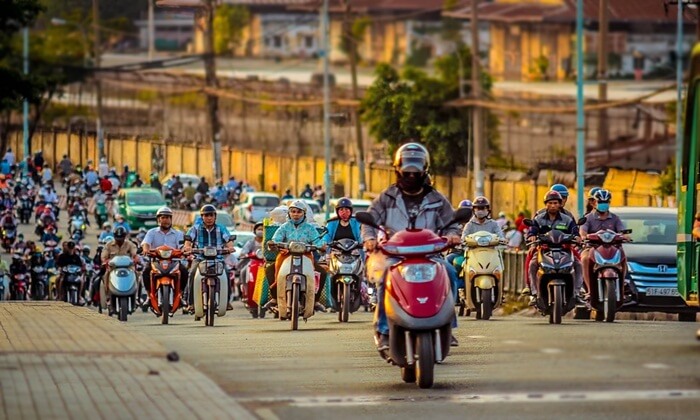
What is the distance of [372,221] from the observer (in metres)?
17.7

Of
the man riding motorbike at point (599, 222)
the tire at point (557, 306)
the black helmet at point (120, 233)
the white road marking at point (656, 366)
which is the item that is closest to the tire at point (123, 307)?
the black helmet at point (120, 233)

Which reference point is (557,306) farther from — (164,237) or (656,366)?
(656,366)

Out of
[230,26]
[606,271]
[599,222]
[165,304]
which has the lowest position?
[165,304]

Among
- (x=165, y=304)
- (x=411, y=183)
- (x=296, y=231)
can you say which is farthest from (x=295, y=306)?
(x=411, y=183)

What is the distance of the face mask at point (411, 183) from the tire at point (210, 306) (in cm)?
1006

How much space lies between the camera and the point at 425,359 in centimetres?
1683

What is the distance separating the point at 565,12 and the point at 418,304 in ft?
333

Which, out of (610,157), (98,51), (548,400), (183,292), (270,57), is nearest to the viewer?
(548,400)

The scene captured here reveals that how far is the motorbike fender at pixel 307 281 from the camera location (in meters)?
26.5

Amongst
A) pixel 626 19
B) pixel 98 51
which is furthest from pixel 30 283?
pixel 98 51

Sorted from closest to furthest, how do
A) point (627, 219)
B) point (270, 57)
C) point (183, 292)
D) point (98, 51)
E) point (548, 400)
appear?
point (548, 400) < point (627, 219) < point (183, 292) < point (98, 51) < point (270, 57)

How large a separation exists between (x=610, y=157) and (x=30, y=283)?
39606mm

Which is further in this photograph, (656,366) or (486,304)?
(486,304)

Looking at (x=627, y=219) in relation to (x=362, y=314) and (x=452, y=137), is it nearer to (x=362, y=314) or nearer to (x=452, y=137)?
(x=362, y=314)
